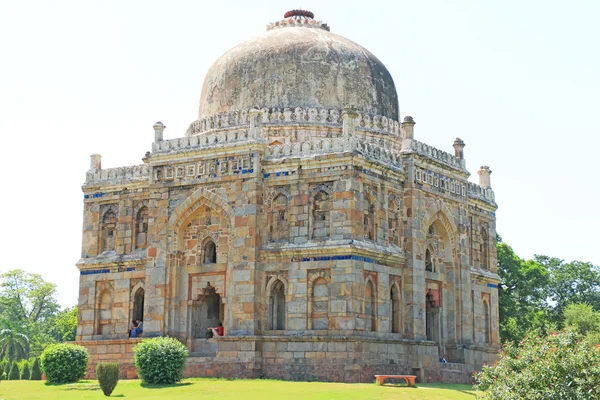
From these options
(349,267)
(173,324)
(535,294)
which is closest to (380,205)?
(349,267)

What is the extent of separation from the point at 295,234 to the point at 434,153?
605cm

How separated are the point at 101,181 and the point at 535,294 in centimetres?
2366

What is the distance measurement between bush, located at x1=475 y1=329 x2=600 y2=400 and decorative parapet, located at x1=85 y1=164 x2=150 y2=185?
15.9 m

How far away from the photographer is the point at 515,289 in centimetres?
4531

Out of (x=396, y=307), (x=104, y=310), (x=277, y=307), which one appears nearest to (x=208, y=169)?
(x=277, y=307)

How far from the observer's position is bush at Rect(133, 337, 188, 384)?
86.1 feet

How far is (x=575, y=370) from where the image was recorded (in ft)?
60.3

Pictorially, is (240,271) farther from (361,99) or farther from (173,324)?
(361,99)

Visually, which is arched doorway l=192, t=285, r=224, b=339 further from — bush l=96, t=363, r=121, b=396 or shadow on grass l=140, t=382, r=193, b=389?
bush l=96, t=363, r=121, b=396

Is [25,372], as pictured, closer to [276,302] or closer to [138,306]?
[138,306]

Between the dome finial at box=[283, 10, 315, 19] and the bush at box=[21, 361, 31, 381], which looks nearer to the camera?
the dome finial at box=[283, 10, 315, 19]

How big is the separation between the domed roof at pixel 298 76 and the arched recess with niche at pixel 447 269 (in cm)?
440

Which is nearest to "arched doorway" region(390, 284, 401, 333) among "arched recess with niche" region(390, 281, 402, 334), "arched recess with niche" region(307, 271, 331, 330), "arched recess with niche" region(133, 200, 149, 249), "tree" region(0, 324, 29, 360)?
"arched recess with niche" region(390, 281, 402, 334)

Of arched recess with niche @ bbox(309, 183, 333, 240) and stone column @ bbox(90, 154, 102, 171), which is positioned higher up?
stone column @ bbox(90, 154, 102, 171)
